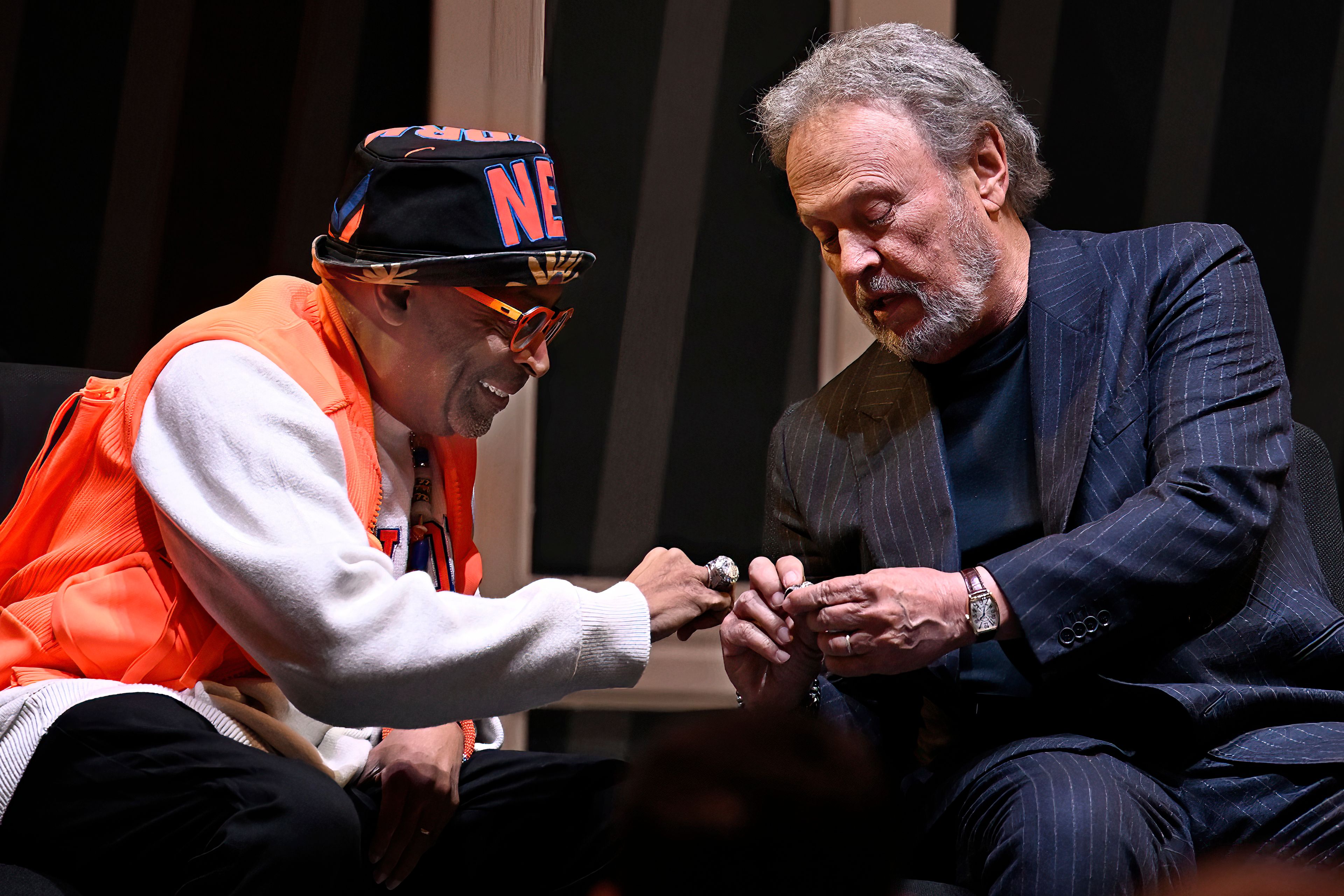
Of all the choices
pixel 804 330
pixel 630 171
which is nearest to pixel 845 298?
pixel 804 330

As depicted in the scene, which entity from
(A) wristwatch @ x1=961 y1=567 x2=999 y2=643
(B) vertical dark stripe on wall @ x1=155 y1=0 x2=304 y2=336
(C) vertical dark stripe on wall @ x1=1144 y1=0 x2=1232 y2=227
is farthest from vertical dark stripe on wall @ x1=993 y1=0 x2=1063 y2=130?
(A) wristwatch @ x1=961 y1=567 x2=999 y2=643

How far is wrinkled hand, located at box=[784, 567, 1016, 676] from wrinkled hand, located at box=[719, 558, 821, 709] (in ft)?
0.38

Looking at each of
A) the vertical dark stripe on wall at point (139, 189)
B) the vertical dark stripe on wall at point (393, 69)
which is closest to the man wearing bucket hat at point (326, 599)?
the vertical dark stripe on wall at point (139, 189)

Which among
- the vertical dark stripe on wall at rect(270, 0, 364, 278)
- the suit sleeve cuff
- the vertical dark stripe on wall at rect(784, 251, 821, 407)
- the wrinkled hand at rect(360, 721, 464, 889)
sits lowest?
the wrinkled hand at rect(360, 721, 464, 889)

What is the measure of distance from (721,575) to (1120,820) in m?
0.59

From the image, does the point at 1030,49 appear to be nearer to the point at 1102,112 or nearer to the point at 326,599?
the point at 1102,112

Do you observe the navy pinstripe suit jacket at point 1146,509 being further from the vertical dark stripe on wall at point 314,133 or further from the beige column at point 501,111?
the vertical dark stripe on wall at point 314,133

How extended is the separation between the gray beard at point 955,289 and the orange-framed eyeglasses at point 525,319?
0.55m

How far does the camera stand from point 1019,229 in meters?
2.01

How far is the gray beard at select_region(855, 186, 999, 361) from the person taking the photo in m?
1.87

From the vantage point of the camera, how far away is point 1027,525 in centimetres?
178

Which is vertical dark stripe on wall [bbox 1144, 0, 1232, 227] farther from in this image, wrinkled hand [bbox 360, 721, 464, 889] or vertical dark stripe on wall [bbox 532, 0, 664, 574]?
wrinkled hand [bbox 360, 721, 464, 889]

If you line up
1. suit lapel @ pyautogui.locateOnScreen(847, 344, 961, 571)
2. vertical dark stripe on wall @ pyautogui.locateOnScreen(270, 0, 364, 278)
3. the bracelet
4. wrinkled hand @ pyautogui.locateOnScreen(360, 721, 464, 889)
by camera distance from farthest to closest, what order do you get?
vertical dark stripe on wall @ pyautogui.locateOnScreen(270, 0, 364, 278) → suit lapel @ pyautogui.locateOnScreen(847, 344, 961, 571) → the bracelet → wrinkled hand @ pyautogui.locateOnScreen(360, 721, 464, 889)

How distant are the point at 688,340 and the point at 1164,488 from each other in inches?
58.2
